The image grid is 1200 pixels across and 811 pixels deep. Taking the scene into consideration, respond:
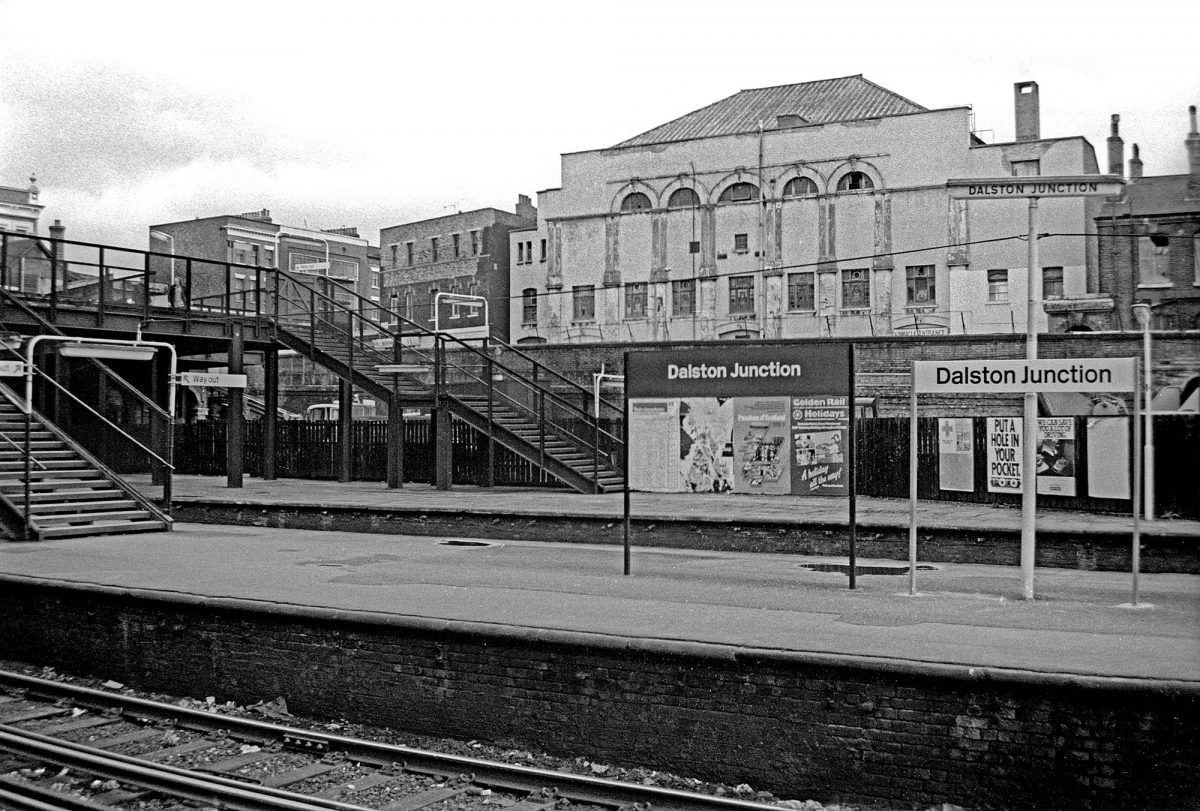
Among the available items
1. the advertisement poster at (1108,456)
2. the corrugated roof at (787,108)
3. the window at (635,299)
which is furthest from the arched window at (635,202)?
the advertisement poster at (1108,456)

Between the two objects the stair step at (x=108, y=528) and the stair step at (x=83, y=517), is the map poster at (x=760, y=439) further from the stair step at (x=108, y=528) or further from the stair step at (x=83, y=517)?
the stair step at (x=83, y=517)

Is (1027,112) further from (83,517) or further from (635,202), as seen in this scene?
(83,517)

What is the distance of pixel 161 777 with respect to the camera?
25.7 ft

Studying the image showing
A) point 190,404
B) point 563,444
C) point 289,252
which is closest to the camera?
point 563,444

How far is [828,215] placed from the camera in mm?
51156

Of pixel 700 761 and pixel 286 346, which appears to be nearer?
pixel 700 761

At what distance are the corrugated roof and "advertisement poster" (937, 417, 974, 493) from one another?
32.0m

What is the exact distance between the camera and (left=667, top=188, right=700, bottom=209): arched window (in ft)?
178

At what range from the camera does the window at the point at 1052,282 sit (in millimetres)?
47188

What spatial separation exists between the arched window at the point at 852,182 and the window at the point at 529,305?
58.8 ft

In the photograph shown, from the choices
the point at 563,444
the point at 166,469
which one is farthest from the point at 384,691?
the point at 563,444

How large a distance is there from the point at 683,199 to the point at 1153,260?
2057 cm

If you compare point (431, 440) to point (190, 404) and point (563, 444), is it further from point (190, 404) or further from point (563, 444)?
point (190, 404)

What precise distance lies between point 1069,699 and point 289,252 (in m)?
69.8
